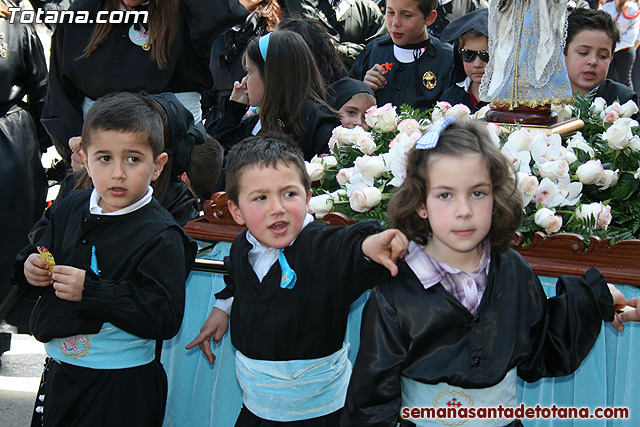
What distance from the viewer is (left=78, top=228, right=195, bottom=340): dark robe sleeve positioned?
92.8 inches

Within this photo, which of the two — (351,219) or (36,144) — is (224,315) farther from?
(36,144)

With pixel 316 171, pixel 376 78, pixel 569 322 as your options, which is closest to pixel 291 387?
pixel 569 322

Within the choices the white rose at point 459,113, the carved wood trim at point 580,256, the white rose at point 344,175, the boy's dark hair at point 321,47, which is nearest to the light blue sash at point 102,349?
the white rose at point 344,175

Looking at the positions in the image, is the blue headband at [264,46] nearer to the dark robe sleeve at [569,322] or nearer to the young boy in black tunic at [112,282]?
the young boy in black tunic at [112,282]

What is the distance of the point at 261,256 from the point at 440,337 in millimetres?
657

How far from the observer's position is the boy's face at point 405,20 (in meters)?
4.39

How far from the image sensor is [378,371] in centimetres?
199

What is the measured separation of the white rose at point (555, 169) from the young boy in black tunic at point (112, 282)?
1312 mm

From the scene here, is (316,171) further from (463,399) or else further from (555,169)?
(463,399)

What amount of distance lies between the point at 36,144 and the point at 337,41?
233 centimetres

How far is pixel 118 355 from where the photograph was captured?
2.54m

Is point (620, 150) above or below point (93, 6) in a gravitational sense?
below

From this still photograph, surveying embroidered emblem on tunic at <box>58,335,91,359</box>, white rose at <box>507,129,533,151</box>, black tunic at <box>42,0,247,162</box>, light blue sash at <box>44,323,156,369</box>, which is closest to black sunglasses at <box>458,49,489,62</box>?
black tunic at <box>42,0,247,162</box>

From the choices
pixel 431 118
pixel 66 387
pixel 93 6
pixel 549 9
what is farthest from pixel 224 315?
pixel 93 6
